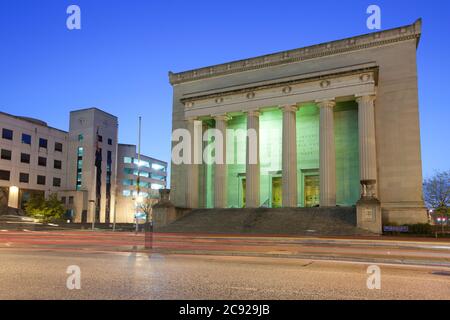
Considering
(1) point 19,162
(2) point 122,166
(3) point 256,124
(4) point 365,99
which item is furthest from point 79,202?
(4) point 365,99

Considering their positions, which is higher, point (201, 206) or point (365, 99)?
point (365, 99)

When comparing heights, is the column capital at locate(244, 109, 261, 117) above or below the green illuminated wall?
above

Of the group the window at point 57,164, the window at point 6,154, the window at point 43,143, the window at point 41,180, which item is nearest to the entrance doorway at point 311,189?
the window at point 6,154

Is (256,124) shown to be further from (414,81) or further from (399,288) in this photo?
(399,288)

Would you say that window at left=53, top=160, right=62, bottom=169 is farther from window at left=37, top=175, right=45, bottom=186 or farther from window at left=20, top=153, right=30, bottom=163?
window at left=20, top=153, right=30, bottom=163

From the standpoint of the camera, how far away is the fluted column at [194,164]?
4647cm

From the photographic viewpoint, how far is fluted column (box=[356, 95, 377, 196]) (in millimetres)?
37656

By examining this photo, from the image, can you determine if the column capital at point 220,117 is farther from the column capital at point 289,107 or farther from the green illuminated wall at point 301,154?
the column capital at point 289,107

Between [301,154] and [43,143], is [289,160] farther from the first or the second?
[43,143]

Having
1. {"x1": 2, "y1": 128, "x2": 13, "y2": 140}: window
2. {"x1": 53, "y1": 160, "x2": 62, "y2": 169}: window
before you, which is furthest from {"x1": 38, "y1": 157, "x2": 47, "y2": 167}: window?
{"x1": 2, "y1": 128, "x2": 13, "y2": 140}: window

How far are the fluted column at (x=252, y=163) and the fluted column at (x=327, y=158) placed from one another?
7.29 m

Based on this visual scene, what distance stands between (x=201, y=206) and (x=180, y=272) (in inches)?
1533

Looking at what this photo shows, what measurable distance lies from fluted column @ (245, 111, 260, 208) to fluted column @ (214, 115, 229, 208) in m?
3.02

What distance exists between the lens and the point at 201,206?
48.8 meters
